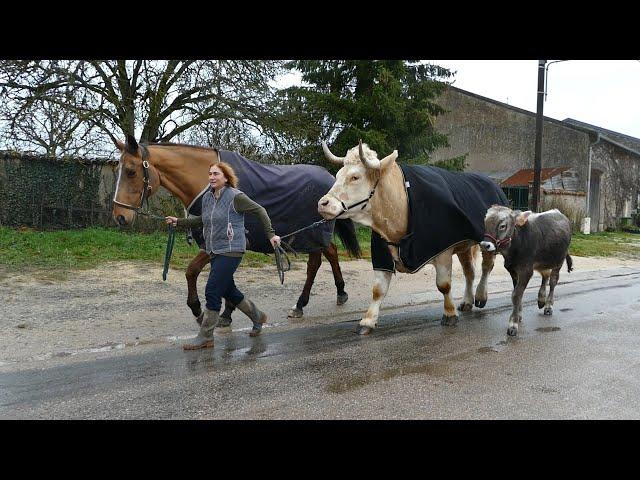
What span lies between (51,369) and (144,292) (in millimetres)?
4019

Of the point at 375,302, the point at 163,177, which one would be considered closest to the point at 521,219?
the point at 375,302

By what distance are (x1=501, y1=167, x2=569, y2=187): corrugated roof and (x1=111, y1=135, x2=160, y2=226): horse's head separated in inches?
1005

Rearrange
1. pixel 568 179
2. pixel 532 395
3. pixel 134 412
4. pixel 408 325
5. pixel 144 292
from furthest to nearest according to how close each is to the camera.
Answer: pixel 568 179 < pixel 144 292 < pixel 408 325 < pixel 532 395 < pixel 134 412

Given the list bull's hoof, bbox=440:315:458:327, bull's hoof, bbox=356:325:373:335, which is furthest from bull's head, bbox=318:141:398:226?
bull's hoof, bbox=440:315:458:327

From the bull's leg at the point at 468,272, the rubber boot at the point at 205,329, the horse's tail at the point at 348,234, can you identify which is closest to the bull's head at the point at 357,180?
the rubber boot at the point at 205,329

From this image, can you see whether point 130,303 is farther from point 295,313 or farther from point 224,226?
point 224,226

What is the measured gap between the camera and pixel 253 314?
6.73 meters

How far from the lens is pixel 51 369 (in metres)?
5.37

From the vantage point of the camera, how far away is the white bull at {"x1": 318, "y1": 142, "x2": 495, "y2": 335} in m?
6.59

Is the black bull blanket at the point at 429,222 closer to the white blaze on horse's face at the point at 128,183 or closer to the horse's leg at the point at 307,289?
the horse's leg at the point at 307,289

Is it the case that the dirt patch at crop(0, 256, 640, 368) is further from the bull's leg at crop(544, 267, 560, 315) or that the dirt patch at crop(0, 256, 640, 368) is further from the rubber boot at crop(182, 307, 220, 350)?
the bull's leg at crop(544, 267, 560, 315)

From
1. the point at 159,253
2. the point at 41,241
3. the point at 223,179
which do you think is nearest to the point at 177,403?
Result: the point at 223,179
